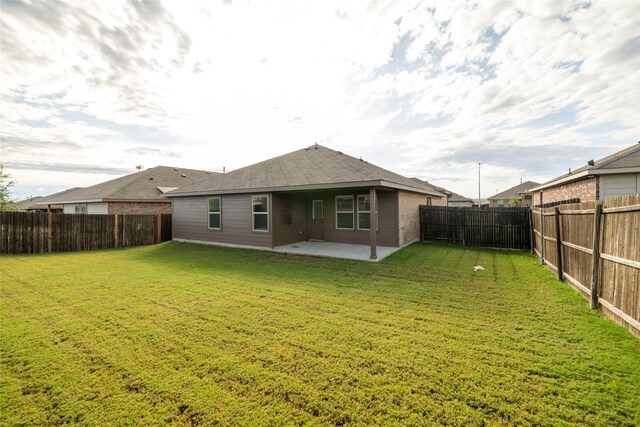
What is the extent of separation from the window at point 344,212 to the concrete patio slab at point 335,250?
0.87m

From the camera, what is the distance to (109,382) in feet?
9.18

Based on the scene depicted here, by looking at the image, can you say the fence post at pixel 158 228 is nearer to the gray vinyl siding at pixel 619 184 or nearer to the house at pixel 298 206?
the house at pixel 298 206

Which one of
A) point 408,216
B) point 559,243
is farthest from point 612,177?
point 408,216

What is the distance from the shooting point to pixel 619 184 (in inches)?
327

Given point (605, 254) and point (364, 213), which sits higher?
point (364, 213)

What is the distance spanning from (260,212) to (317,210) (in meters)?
2.81

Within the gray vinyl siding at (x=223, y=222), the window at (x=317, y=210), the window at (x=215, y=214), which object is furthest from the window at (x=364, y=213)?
the window at (x=215, y=214)

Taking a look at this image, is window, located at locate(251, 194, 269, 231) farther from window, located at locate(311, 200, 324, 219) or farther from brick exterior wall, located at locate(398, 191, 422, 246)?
brick exterior wall, located at locate(398, 191, 422, 246)

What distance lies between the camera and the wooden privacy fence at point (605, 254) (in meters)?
3.57

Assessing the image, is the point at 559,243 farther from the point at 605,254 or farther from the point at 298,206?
the point at 298,206

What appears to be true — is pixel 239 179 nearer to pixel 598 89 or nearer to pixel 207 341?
pixel 207 341

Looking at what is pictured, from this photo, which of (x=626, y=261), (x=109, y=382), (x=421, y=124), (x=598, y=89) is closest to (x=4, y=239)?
(x=109, y=382)

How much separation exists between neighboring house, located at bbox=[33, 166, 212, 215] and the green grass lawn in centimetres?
1227

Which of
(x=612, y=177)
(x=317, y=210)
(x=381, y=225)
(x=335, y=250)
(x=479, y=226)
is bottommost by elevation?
(x=335, y=250)
